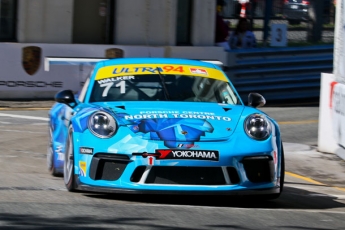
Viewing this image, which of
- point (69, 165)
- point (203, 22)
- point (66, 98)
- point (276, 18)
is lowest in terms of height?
point (69, 165)

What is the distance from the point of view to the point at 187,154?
21.7 ft

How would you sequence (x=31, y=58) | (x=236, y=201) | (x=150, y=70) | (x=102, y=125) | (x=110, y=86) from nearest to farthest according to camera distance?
1. (x=102, y=125)
2. (x=236, y=201)
3. (x=110, y=86)
4. (x=150, y=70)
5. (x=31, y=58)

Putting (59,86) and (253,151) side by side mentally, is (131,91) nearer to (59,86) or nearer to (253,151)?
(253,151)

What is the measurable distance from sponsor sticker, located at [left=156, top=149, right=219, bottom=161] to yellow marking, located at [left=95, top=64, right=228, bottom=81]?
161cm

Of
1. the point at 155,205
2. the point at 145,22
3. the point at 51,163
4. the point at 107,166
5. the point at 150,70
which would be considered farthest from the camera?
the point at 145,22

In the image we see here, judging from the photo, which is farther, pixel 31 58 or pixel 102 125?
pixel 31 58

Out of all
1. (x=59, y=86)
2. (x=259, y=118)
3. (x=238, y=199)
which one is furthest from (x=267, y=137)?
(x=59, y=86)

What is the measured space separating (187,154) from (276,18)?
39.4 feet

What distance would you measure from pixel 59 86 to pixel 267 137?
1032 centimetres

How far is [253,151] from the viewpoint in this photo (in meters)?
6.79

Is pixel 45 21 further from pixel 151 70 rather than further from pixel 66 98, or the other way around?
pixel 66 98

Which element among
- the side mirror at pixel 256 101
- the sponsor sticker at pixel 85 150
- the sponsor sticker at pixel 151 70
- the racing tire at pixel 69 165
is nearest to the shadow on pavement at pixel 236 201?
the racing tire at pixel 69 165

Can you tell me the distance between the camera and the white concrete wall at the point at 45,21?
55.0ft

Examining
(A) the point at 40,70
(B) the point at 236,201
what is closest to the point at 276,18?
(A) the point at 40,70
